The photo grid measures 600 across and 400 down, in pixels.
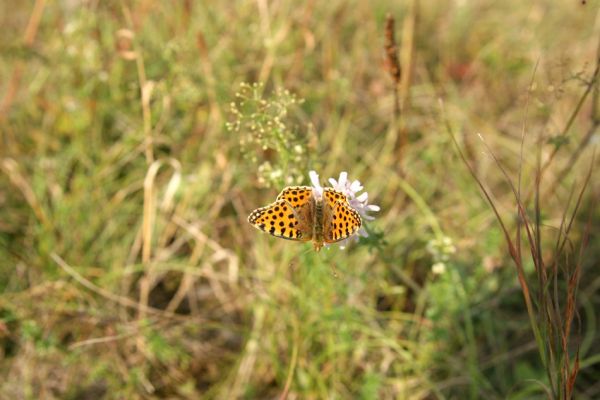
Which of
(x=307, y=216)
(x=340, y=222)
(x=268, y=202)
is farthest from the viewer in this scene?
(x=268, y=202)

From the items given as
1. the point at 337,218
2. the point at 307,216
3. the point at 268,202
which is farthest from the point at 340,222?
the point at 268,202

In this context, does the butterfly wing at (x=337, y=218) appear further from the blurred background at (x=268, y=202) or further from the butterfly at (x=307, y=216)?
the blurred background at (x=268, y=202)

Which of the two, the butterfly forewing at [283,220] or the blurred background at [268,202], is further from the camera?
the blurred background at [268,202]

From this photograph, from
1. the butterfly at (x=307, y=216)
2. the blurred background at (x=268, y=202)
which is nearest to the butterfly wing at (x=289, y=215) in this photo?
the butterfly at (x=307, y=216)

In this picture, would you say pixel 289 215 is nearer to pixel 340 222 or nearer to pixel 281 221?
pixel 281 221

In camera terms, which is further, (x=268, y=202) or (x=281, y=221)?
(x=268, y=202)

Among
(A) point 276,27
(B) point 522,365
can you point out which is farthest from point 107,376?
(A) point 276,27

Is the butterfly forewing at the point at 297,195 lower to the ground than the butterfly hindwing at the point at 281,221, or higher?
higher
